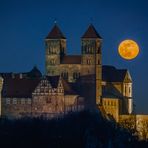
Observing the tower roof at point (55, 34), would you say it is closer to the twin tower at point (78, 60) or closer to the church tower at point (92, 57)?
the twin tower at point (78, 60)

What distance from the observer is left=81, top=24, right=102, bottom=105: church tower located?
18555cm

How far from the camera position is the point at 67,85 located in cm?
18238

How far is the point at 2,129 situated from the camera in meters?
153

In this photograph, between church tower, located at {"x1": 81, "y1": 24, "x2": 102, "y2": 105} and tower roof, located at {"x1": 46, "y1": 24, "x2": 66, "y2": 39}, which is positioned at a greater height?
tower roof, located at {"x1": 46, "y1": 24, "x2": 66, "y2": 39}

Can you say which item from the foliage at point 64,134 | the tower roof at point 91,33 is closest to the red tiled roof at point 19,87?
the tower roof at point 91,33

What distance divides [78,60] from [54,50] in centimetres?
258

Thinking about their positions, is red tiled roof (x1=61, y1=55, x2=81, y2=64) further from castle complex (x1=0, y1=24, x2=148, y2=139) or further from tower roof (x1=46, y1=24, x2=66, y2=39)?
tower roof (x1=46, y1=24, x2=66, y2=39)

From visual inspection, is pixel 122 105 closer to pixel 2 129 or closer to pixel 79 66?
pixel 79 66

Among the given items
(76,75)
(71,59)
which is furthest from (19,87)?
(71,59)

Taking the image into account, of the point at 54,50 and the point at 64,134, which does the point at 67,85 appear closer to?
the point at 54,50

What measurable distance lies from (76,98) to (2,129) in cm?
2925

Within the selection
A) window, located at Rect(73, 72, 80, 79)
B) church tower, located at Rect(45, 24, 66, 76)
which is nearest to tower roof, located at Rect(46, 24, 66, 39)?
church tower, located at Rect(45, 24, 66, 76)

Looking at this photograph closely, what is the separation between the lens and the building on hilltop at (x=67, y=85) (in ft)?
595

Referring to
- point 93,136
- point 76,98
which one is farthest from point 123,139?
point 76,98
